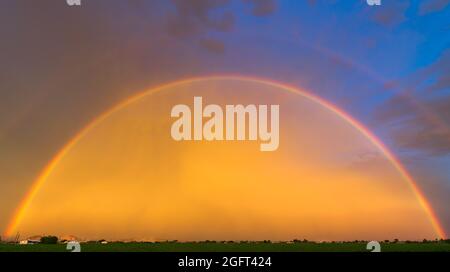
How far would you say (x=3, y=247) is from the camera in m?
11.7
